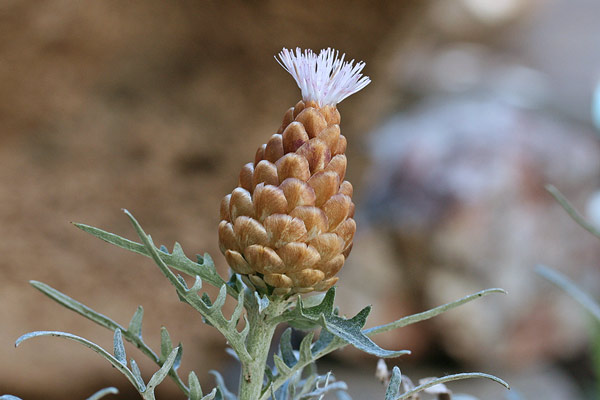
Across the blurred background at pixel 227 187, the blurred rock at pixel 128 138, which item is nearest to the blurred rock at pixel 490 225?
the blurred background at pixel 227 187

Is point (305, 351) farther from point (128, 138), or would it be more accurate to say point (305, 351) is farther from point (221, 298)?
point (128, 138)

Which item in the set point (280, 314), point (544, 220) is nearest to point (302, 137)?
point (280, 314)

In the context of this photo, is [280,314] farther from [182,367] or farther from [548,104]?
[548,104]

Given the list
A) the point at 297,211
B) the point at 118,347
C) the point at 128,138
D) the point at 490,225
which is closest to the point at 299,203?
the point at 297,211

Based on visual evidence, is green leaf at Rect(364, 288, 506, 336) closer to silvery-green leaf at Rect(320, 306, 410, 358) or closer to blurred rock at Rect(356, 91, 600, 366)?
silvery-green leaf at Rect(320, 306, 410, 358)

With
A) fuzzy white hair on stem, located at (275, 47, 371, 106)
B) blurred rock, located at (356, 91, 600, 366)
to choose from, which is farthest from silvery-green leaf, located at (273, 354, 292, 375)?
blurred rock, located at (356, 91, 600, 366)

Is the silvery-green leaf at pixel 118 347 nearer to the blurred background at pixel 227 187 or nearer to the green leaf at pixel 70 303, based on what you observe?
Answer: the green leaf at pixel 70 303

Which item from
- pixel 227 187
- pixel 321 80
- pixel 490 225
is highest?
pixel 490 225
